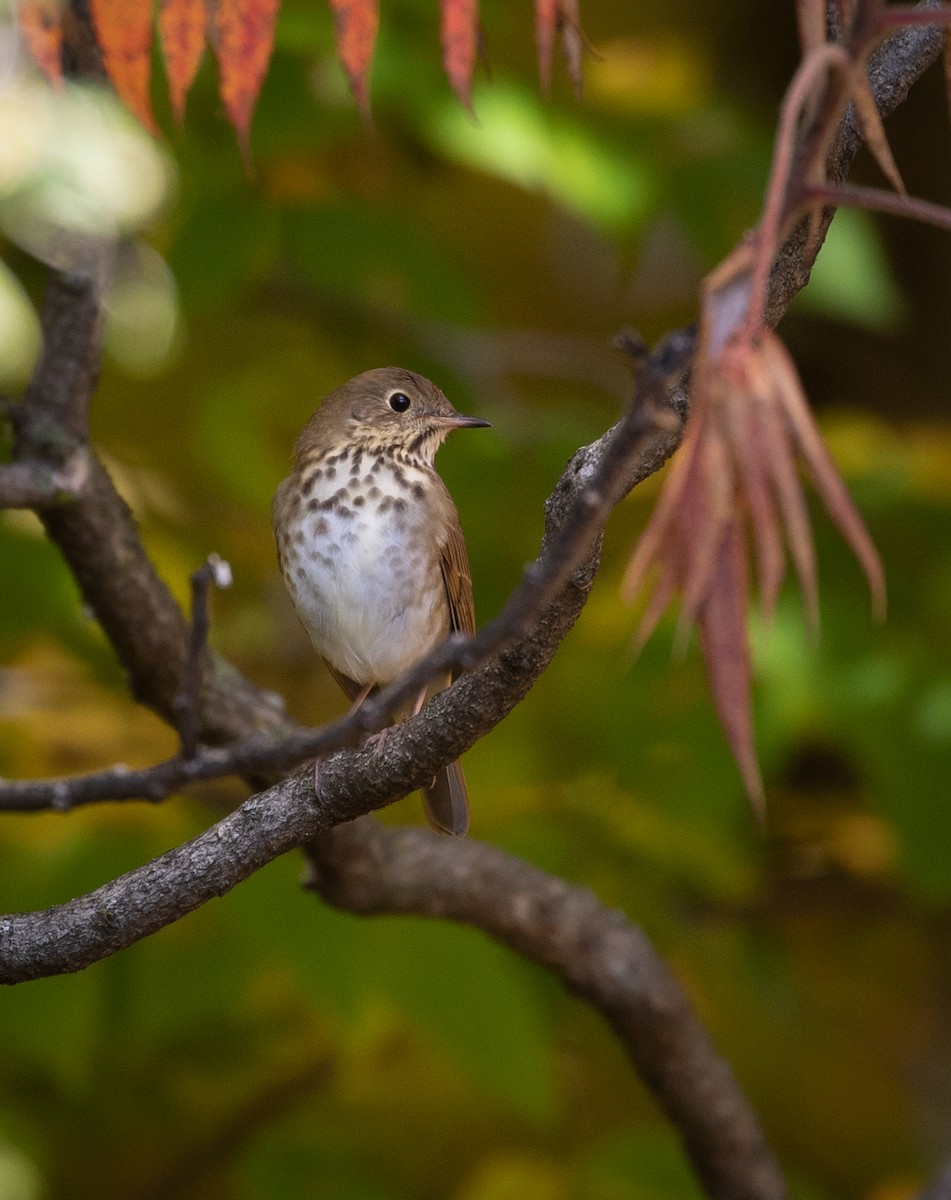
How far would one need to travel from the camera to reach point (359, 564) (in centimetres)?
A: 260

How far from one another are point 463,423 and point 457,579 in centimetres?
29

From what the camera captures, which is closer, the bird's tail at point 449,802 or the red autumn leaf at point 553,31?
the red autumn leaf at point 553,31

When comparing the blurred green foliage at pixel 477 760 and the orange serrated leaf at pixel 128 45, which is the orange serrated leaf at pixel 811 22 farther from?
the blurred green foliage at pixel 477 760

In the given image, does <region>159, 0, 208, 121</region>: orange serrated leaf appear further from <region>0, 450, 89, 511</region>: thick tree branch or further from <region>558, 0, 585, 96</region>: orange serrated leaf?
<region>0, 450, 89, 511</region>: thick tree branch

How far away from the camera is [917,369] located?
400cm

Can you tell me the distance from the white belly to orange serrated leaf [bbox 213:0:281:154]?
1295mm

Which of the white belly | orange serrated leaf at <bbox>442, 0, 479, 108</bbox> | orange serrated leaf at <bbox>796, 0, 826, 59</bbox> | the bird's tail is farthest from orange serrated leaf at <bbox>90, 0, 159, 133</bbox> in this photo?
the bird's tail

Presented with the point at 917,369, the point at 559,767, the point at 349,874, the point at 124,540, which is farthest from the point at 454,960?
the point at 917,369

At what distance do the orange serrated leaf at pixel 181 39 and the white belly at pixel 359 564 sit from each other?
4.26ft

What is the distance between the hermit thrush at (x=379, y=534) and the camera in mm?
2604

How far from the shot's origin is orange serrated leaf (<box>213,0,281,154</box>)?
1295 millimetres

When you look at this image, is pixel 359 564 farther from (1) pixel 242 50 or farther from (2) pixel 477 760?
(1) pixel 242 50

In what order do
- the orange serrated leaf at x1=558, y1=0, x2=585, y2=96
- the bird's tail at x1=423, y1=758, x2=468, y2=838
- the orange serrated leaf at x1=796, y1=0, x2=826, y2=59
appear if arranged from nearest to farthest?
the orange serrated leaf at x1=796, y1=0, x2=826, y2=59, the orange serrated leaf at x1=558, y1=0, x2=585, y2=96, the bird's tail at x1=423, y1=758, x2=468, y2=838

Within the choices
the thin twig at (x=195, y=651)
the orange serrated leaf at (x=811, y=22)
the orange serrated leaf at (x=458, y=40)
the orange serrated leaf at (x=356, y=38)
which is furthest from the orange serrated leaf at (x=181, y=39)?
the orange serrated leaf at (x=811, y=22)
